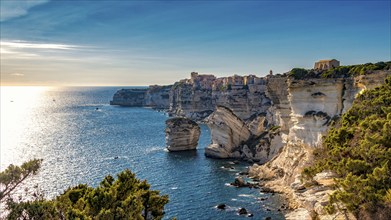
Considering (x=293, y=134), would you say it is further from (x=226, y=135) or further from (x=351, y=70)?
(x=226, y=135)

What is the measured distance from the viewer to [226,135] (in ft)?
278

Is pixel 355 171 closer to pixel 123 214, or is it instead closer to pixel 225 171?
pixel 123 214

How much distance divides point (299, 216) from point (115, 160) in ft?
162

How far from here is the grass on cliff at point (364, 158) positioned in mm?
27219

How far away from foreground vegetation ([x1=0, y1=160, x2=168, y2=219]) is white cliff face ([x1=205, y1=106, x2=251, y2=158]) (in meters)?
51.4

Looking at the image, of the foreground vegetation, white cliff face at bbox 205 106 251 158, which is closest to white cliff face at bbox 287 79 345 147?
white cliff face at bbox 205 106 251 158

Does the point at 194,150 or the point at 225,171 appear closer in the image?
the point at 225,171

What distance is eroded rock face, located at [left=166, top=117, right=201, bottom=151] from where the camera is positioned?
9200 centimetres

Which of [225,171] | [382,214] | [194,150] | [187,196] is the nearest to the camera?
[382,214]

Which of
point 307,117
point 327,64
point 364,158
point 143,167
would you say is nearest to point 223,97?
point 327,64

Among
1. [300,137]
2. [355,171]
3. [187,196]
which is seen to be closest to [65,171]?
[187,196]

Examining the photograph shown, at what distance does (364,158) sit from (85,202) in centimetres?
2299

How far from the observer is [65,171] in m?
72.0

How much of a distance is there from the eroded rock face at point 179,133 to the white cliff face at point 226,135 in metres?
8.29
